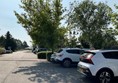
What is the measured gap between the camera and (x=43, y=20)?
3064 cm

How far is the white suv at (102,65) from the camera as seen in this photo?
13.4 m

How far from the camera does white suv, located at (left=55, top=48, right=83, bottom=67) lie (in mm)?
23062

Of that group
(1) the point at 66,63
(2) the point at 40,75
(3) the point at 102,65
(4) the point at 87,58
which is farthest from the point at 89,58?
(1) the point at 66,63

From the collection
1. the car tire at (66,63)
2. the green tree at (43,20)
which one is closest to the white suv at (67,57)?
the car tire at (66,63)

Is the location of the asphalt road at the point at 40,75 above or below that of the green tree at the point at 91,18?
below

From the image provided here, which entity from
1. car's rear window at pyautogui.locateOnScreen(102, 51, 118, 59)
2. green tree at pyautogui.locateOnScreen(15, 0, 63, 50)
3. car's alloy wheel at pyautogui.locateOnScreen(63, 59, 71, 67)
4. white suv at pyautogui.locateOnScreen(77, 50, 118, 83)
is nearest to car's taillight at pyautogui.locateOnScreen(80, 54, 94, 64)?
white suv at pyautogui.locateOnScreen(77, 50, 118, 83)

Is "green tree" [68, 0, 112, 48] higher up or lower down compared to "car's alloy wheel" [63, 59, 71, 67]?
higher up

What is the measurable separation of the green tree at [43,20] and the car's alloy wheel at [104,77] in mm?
17768

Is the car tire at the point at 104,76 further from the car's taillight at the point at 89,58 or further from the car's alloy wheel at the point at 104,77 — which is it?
the car's taillight at the point at 89,58

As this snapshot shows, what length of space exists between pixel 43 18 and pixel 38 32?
1.86 metres

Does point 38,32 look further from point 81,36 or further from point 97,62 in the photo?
point 97,62

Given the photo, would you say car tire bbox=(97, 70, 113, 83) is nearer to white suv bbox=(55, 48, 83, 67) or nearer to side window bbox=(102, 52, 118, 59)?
side window bbox=(102, 52, 118, 59)

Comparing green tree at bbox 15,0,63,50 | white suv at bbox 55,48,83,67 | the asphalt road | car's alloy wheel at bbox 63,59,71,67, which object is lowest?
the asphalt road

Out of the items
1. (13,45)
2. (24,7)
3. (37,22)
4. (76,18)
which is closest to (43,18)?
(37,22)
